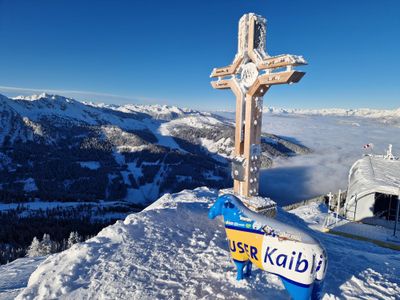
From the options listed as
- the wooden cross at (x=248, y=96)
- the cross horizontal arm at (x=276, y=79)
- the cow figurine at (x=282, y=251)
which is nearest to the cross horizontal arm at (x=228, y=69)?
the wooden cross at (x=248, y=96)

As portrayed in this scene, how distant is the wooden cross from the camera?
38.7 feet

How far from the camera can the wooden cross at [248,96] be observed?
11789mm

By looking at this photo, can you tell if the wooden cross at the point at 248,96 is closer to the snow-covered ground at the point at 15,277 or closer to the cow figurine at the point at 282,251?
the cow figurine at the point at 282,251

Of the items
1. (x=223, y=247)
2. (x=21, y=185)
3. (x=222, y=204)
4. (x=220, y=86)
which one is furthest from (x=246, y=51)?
(x=21, y=185)

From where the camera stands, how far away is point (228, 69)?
42.9 feet

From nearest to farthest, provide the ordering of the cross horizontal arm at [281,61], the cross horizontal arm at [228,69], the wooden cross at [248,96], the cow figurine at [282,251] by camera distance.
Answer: the cow figurine at [282,251]
the cross horizontal arm at [281,61]
the wooden cross at [248,96]
the cross horizontal arm at [228,69]

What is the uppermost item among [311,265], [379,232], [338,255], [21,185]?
[311,265]

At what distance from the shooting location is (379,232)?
63.5 feet

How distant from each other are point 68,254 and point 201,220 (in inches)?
213

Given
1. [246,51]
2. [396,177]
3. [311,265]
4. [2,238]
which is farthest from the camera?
[2,238]

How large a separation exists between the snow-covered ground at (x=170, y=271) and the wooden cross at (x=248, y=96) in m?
2.60

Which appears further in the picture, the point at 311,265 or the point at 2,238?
the point at 2,238

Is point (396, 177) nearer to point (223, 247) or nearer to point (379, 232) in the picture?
point (379, 232)

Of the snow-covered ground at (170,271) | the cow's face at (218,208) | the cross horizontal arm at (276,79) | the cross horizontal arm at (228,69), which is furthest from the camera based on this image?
the cross horizontal arm at (228,69)
